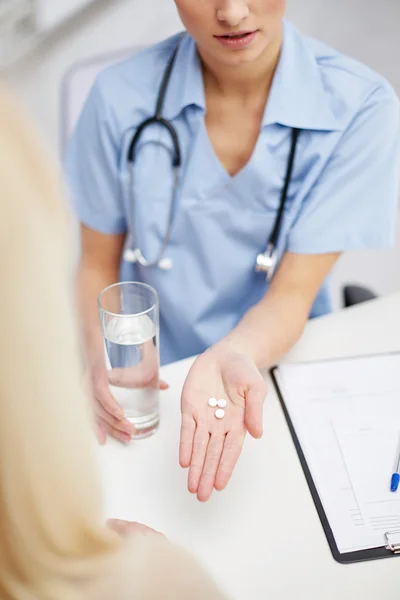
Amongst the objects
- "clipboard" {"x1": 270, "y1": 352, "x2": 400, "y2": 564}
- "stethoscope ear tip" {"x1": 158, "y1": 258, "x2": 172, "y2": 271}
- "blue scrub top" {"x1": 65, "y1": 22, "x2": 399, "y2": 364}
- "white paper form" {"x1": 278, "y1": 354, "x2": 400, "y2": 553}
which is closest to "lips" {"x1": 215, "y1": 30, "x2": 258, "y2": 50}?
"blue scrub top" {"x1": 65, "y1": 22, "x2": 399, "y2": 364}

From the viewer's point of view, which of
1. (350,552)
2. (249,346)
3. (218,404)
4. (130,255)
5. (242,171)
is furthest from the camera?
(130,255)

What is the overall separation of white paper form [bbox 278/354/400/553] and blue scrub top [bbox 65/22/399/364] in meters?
0.21

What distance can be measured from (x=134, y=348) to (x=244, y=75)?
1.53ft

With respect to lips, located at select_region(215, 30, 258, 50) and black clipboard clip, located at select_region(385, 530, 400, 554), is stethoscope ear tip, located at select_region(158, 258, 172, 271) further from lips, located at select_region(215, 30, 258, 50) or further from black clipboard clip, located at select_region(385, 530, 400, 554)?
black clipboard clip, located at select_region(385, 530, 400, 554)

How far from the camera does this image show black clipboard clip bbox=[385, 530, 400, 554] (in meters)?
0.71

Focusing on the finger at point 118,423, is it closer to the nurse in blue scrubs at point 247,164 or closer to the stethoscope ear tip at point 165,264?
the nurse in blue scrubs at point 247,164

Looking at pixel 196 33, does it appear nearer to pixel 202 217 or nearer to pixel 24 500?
pixel 202 217

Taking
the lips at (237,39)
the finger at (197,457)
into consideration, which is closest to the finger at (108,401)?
the finger at (197,457)

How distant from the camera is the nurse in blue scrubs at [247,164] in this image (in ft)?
3.33

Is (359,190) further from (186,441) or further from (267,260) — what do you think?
(186,441)

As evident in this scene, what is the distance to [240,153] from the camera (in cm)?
107

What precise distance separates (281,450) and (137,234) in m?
0.46

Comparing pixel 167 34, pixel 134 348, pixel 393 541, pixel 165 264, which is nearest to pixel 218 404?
pixel 134 348

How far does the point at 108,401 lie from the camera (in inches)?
33.5
